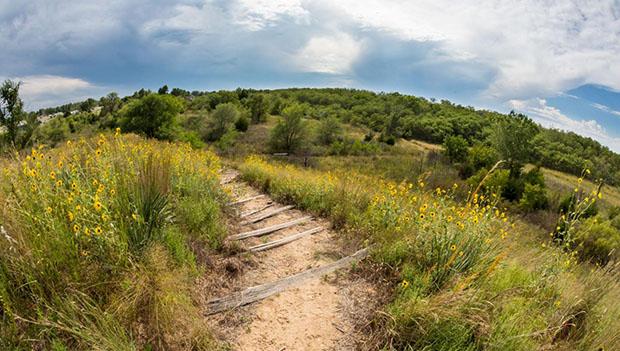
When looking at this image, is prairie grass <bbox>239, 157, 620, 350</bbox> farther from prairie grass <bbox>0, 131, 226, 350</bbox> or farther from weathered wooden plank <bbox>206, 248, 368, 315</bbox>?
prairie grass <bbox>0, 131, 226, 350</bbox>

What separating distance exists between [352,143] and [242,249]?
151ft

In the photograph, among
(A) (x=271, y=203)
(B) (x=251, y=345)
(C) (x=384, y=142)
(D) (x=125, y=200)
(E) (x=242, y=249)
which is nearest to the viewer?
(B) (x=251, y=345)

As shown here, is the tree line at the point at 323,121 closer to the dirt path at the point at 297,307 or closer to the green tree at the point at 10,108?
the green tree at the point at 10,108

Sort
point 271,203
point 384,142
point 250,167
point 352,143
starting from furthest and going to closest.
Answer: point 384,142
point 352,143
point 250,167
point 271,203

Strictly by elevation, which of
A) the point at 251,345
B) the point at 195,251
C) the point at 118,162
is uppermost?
the point at 118,162

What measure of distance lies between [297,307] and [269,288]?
411mm

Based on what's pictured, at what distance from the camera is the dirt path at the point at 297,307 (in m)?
2.93

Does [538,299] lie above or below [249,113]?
below

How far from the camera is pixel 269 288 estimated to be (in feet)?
11.9

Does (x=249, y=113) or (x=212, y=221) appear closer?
(x=212, y=221)

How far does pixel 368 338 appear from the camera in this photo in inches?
115

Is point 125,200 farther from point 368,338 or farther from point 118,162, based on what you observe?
point 368,338

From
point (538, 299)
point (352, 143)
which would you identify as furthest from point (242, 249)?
point (352, 143)

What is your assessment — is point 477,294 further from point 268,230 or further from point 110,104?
point 110,104
